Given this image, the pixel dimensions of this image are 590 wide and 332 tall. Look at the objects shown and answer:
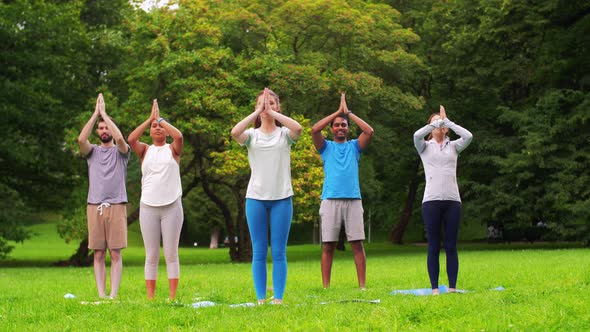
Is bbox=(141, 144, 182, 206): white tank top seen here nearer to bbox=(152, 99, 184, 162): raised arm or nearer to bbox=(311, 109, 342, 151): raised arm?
bbox=(152, 99, 184, 162): raised arm

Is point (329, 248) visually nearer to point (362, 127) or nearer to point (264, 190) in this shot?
point (362, 127)

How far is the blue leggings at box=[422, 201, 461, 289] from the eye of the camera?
30.9 feet

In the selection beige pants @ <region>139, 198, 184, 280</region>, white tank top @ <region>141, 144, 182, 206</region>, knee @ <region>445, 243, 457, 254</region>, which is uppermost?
white tank top @ <region>141, 144, 182, 206</region>

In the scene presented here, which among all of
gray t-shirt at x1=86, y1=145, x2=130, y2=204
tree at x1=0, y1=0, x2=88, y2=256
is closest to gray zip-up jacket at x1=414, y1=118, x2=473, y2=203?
gray t-shirt at x1=86, y1=145, x2=130, y2=204

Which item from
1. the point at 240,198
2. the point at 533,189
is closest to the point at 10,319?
the point at 240,198

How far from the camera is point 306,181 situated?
24328 millimetres

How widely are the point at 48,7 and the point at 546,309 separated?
25.3 metres

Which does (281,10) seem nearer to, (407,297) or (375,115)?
(375,115)

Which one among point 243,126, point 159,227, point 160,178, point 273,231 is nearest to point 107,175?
point 160,178

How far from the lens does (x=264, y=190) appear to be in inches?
310

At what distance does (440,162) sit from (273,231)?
8.73 ft

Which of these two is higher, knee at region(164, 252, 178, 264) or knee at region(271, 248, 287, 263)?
knee at region(271, 248, 287, 263)

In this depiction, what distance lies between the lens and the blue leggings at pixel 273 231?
25.8 ft

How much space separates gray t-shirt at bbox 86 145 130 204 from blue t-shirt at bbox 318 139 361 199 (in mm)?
2505
